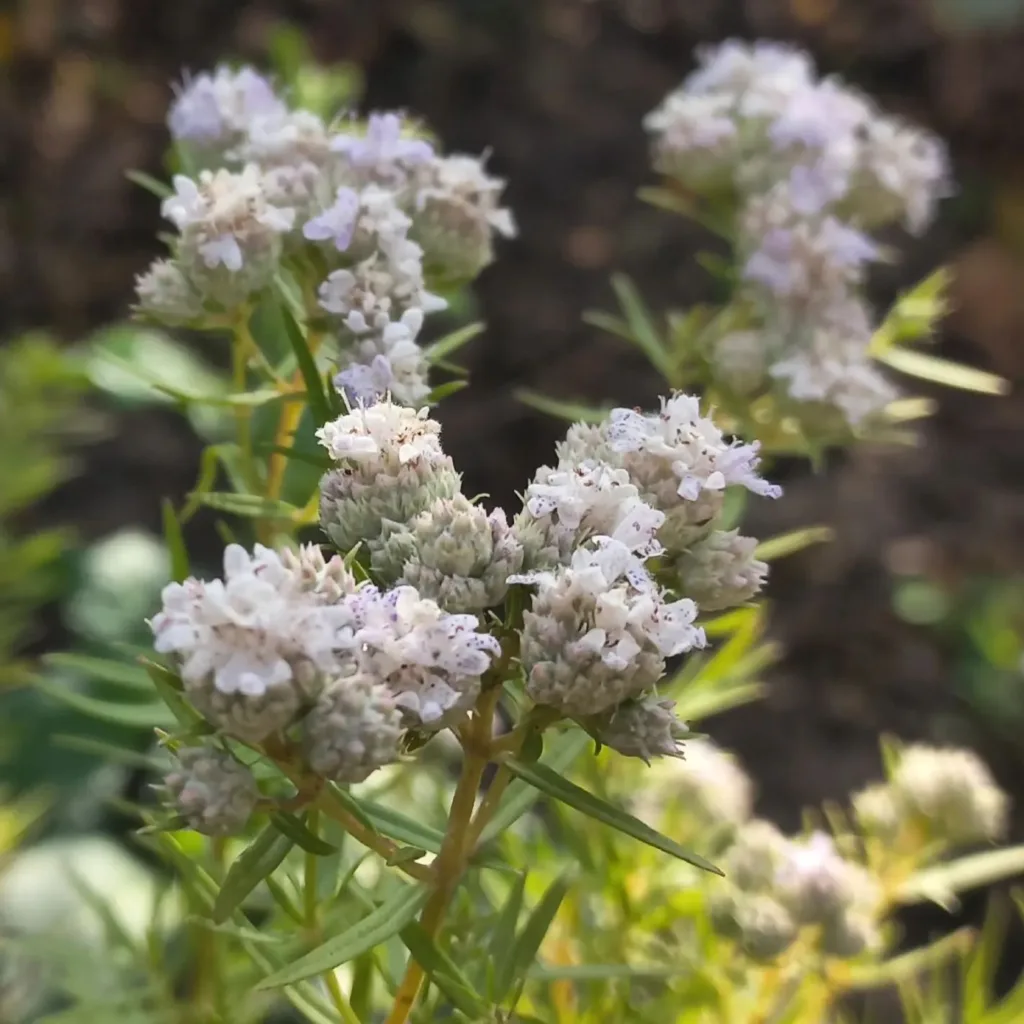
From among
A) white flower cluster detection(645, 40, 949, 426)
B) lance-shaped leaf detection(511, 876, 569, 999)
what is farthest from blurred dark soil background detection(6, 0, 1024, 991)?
lance-shaped leaf detection(511, 876, 569, 999)

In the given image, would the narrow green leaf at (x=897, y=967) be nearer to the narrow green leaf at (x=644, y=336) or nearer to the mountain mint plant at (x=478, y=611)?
the mountain mint plant at (x=478, y=611)

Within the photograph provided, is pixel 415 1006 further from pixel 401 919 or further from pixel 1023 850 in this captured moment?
pixel 1023 850

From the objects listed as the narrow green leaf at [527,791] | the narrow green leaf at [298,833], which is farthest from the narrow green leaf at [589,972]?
the narrow green leaf at [298,833]

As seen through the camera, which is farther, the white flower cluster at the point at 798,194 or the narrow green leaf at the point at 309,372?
the white flower cluster at the point at 798,194

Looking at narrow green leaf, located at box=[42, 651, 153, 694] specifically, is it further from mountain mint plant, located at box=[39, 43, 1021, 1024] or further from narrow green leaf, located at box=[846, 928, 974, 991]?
narrow green leaf, located at box=[846, 928, 974, 991]

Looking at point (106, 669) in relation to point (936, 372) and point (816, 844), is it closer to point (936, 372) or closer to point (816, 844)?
point (816, 844)

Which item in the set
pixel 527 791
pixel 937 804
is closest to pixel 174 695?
pixel 527 791

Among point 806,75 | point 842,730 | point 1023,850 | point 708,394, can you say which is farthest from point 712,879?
point 842,730
